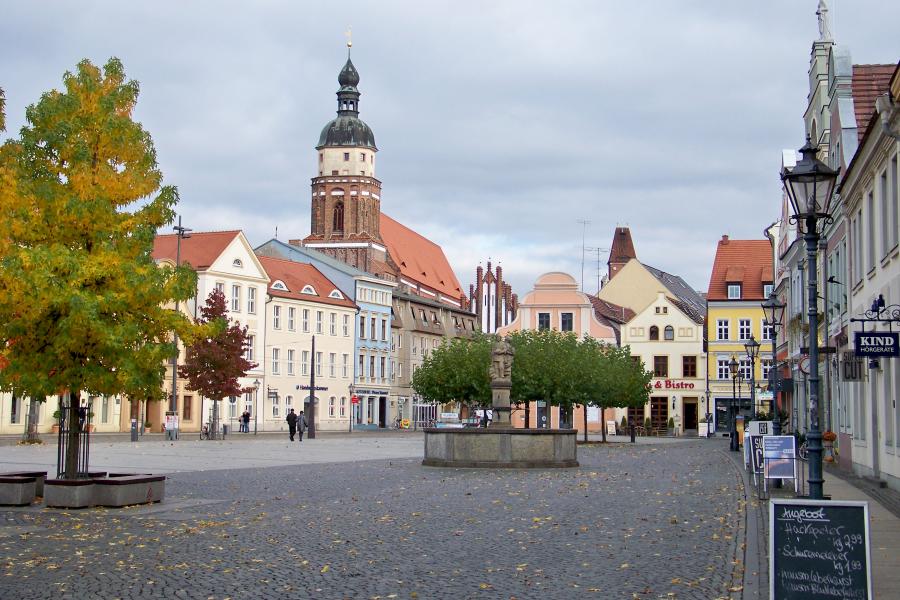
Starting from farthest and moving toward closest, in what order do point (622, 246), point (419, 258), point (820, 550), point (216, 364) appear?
point (622, 246), point (419, 258), point (216, 364), point (820, 550)

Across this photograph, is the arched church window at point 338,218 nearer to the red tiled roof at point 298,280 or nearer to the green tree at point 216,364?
the red tiled roof at point 298,280

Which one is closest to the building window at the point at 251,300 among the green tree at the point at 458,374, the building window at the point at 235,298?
the building window at the point at 235,298

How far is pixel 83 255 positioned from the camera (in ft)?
61.2

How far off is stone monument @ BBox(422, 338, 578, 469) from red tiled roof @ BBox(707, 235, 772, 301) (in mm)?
48240

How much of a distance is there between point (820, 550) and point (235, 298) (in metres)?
76.3

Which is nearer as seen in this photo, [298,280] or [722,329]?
[722,329]

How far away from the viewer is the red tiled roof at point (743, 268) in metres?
76.8

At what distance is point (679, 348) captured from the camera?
266 feet

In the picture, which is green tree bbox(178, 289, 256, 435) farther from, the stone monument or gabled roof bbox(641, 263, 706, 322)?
gabled roof bbox(641, 263, 706, 322)

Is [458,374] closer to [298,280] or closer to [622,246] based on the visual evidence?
[298,280]

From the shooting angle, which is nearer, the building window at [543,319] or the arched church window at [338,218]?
the building window at [543,319]

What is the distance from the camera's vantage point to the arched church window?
123m

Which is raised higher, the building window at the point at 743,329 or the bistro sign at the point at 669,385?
the building window at the point at 743,329

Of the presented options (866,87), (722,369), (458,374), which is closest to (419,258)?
(722,369)
